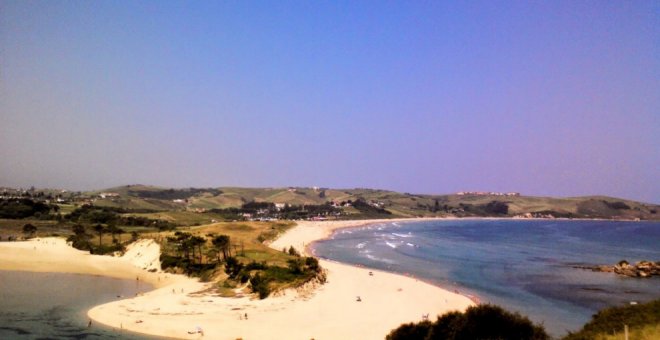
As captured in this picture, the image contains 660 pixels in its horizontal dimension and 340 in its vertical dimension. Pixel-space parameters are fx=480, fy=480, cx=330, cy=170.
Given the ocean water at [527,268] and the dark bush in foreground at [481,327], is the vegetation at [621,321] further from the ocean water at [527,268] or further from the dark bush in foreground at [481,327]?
the ocean water at [527,268]

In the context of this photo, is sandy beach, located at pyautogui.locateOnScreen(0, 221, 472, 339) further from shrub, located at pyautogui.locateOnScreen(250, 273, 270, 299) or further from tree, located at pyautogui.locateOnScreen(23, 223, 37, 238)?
tree, located at pyautogui.locateOnScreen(23, 223, 37, 238)

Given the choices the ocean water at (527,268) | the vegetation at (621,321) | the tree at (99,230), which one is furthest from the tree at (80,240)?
the vegetation at (621,321)

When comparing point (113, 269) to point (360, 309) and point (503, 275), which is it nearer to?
point (360, 309)

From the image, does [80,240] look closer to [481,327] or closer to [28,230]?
[28,230]

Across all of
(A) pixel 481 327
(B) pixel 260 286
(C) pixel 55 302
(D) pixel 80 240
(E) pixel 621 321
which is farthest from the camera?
(D) pixel 80 240

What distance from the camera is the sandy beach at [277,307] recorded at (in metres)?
39.4

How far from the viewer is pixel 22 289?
54750mm

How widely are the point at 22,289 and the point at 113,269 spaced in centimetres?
1749

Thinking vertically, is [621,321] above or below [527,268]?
above

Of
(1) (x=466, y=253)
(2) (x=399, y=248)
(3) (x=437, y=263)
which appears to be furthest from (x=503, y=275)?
(2) (x=399, y=248)

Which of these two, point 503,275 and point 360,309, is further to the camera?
point 503,275

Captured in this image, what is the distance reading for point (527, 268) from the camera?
8212 cm

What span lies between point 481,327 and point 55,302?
139ft

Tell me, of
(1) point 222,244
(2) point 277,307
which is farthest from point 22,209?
(2) point 277,307
